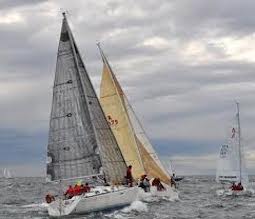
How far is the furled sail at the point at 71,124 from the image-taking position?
37.1 meters

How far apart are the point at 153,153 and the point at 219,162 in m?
7.35

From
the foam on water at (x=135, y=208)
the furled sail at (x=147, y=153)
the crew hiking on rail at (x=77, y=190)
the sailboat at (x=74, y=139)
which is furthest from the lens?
the furled sail at (x=147, y=153)

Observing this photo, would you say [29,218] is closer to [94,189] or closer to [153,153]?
[94,189]

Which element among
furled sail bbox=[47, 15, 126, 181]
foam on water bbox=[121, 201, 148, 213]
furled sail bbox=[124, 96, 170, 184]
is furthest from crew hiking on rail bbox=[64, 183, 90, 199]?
furled sail bbox=[124, 96, 170, 184]

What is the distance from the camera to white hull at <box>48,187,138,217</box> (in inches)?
1387

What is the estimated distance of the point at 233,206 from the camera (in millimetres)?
45438

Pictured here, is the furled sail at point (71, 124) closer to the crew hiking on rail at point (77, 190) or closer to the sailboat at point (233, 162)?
the crew hiking on rail at point (77, 190)

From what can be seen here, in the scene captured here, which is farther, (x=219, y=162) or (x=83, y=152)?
(x=219, y=162)

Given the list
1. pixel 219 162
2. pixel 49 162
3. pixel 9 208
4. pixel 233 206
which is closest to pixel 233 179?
pixel 219 162

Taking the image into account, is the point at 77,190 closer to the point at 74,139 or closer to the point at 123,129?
the point at 74,139

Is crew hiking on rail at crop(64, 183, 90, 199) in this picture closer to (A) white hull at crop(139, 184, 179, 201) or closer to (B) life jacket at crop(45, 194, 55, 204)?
(B) life jacket at crop(45, 194, 55, 204)

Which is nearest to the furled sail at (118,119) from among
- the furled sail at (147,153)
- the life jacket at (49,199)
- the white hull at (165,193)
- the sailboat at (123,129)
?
the sailboat at (123,129)

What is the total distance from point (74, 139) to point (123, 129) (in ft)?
48.0

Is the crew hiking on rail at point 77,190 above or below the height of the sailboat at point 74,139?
below
